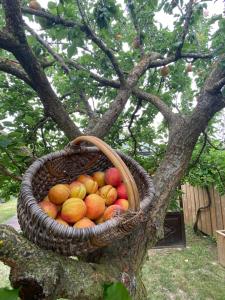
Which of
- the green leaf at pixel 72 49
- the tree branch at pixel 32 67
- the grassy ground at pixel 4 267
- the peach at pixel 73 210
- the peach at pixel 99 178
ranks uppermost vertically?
the green leaf at pixel 72 49

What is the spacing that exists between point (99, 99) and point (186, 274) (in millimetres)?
2700

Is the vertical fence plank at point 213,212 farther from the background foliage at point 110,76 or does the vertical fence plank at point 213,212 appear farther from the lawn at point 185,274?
the background foliage at point 110,76

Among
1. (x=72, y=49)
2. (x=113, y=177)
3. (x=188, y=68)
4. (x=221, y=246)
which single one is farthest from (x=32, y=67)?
(x=221, y=246)

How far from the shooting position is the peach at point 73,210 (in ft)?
3.38

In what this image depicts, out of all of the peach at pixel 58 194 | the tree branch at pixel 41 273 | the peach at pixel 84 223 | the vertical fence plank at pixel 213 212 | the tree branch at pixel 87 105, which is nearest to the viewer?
the tree branch at pixel 41 273

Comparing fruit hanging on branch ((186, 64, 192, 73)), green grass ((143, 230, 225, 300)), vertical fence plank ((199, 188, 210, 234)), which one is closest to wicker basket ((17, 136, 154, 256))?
fruit hanging on branch ((186, 64, 192, 73))

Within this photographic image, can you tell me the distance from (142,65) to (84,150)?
50.1 inches

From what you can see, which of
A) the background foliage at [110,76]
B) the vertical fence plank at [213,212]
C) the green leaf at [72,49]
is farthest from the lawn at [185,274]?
the green leaf at [72,49]

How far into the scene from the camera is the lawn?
11.3ft

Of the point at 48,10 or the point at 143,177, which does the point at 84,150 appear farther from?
the point at 48,10

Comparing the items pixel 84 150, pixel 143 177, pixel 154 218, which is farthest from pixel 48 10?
pixel 154 218

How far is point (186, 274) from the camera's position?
3.97 m

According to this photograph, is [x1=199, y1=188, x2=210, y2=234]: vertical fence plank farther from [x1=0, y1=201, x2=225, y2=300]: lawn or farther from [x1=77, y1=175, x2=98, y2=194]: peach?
[x1=77, y1=175, x2=98, y2=194]: peach

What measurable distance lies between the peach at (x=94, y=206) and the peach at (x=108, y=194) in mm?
49
